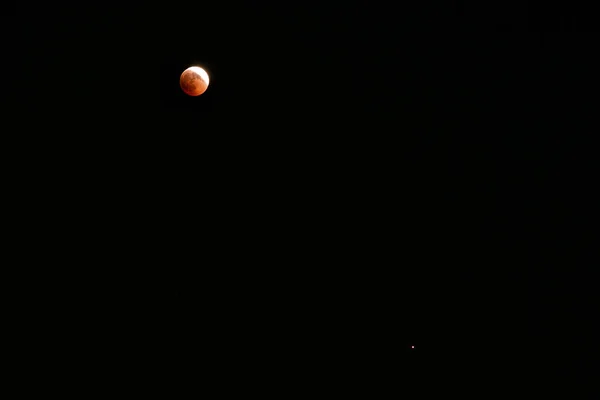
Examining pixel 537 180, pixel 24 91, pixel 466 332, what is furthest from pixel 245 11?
pixel 466 332

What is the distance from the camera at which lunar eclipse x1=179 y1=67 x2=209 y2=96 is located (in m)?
1.60

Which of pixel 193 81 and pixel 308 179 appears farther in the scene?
pixel 308 179

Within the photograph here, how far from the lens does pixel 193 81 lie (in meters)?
1.60

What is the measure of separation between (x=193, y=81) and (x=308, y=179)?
0.63m

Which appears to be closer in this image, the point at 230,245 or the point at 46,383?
the point at 46,383

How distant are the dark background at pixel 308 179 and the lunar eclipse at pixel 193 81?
0.20 ft

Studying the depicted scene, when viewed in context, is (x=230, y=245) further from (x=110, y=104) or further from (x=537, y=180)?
(x=537, y=180)

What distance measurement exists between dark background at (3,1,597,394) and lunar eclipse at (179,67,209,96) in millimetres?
60

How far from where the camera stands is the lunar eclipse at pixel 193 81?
5.24 ft

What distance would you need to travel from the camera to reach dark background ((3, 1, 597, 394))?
1.65 m

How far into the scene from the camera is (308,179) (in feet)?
5.75

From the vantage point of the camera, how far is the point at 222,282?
1722mm

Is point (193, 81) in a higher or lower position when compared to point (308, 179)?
higher

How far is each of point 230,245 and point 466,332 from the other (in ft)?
3.52
